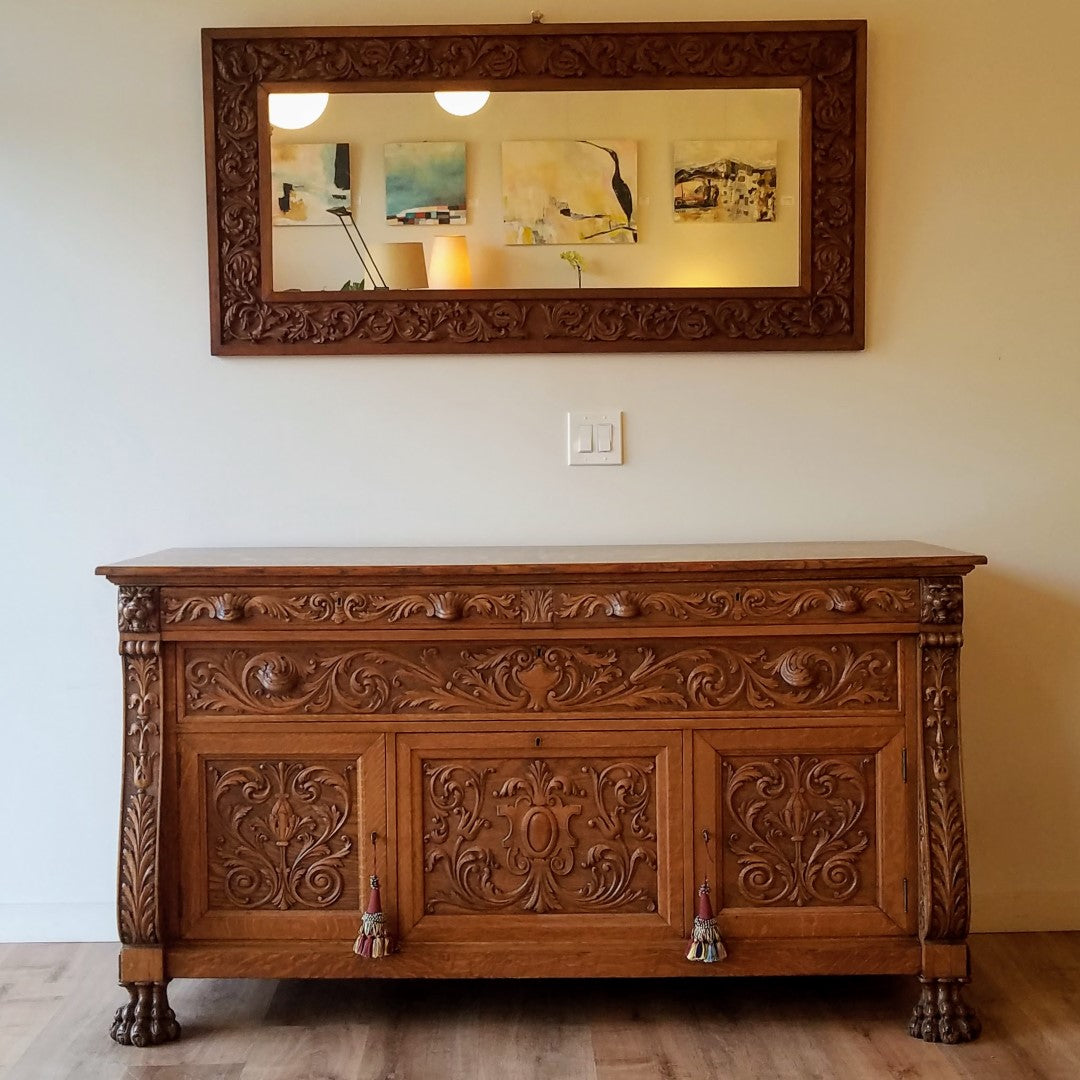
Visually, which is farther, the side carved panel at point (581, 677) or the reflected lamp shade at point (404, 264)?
the reflected lamp shade at point (404, 264)

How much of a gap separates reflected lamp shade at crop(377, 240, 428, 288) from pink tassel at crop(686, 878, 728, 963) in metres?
1.30

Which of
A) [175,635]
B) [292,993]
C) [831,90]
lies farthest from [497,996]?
[831,90]

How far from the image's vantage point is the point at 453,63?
7.13 feet

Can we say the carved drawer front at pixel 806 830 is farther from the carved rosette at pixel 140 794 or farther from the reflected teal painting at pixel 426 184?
the reflected teal painting at pixel 426 184

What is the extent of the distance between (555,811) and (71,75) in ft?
5.77

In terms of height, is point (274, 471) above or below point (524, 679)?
above

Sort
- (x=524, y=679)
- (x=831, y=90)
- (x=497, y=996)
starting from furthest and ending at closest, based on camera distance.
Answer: (x=831, y=90), (x=497, y=996), (x=524, y=679)

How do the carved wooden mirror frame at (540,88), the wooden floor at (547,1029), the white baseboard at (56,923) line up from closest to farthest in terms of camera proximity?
1. the wooden floor at (547,1029)
2. the carved wooden mirror frame at (540,88)
3. the white baseboard at (56,923)

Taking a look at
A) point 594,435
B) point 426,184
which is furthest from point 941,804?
point 426,184

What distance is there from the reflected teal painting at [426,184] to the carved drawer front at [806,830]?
1162mm

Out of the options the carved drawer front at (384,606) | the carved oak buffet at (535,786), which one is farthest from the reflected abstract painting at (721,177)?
the carved drawer front at (384,606)

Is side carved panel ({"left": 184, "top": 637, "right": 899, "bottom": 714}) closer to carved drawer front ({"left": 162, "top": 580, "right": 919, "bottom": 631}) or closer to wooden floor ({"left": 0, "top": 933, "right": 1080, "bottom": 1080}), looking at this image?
carved drawer front ({"left": 162, "top": 580, "right": 919, "bottom": 631})

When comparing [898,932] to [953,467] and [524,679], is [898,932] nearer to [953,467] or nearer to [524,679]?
[524,679]

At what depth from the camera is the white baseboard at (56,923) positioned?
2.29 meters
